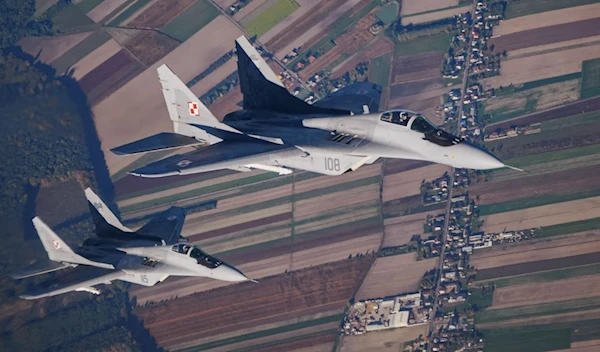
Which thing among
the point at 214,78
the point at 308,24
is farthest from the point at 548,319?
the point at 214,78

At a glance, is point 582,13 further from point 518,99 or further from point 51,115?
point 51,115

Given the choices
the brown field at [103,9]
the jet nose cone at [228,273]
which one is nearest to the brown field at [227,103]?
the brown field at [103,9]

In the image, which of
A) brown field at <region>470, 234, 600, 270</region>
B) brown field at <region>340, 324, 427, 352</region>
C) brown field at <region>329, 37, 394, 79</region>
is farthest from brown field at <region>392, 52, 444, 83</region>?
brown field at <region>340, 324, 427, 352</region>

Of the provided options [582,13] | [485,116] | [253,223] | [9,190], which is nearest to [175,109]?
[253,223]

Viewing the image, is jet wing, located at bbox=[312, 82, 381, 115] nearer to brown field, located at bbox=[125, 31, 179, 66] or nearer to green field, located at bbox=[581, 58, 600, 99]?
green field, located at bbox=[581, 58, 600, 99]

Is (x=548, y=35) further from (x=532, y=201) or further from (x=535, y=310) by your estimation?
(x=535, y=310)
